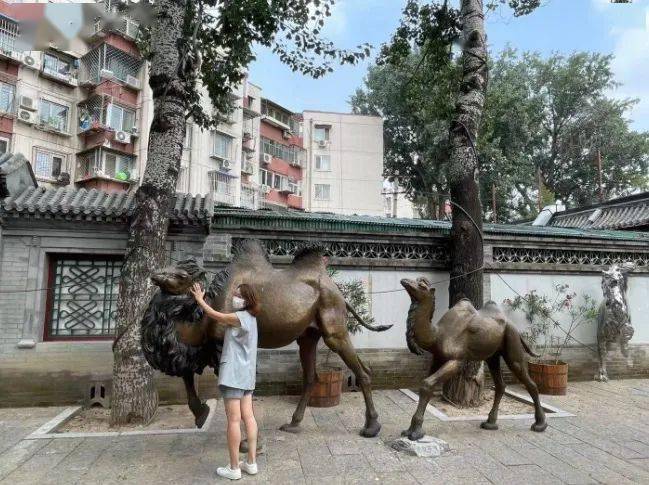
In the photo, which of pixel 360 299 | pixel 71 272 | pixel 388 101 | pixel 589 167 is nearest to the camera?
pixel 71 272

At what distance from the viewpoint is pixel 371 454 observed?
174 inches

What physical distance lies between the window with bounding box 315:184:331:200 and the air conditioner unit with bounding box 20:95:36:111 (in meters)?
16.6

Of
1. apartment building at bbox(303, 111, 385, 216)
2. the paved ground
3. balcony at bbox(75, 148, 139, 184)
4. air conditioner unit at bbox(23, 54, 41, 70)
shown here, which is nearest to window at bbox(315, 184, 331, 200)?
apartment building at bbox(303, 111, 385, 216)

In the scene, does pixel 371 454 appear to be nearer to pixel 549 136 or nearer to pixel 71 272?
pixel 71 272

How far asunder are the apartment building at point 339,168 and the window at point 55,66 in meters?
14.5

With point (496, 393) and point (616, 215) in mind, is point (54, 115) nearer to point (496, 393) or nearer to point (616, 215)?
point (496, 393)

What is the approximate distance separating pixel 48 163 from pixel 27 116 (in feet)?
6.73

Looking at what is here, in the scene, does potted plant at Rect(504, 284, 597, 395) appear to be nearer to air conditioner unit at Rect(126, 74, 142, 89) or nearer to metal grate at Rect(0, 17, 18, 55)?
air conditioner unit at Rect(126, 74, 142, 89)

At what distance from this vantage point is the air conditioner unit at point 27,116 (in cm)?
1723

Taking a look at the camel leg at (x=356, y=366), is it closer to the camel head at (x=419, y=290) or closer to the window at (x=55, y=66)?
the camel head at (x=419, y=290)

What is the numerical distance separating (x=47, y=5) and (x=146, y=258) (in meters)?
3.39

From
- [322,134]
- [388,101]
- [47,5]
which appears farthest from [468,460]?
[322,134]

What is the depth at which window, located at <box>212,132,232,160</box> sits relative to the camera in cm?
2294

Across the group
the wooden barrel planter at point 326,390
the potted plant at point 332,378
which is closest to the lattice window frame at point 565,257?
the potted plant at point 332,378
